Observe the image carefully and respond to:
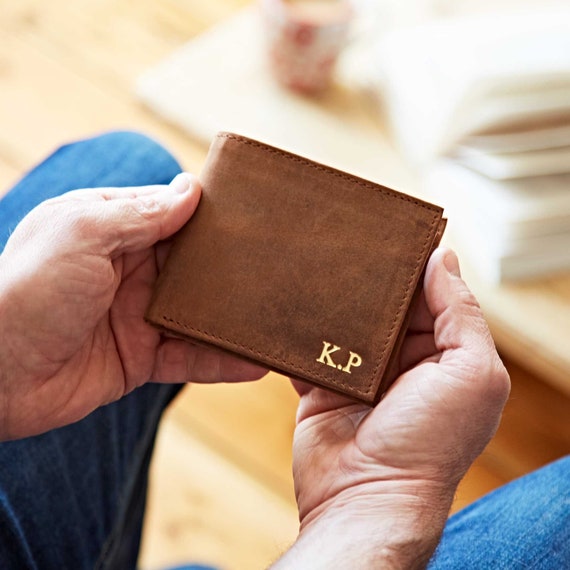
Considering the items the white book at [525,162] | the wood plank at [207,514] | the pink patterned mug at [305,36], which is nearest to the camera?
the white book at [525,162]

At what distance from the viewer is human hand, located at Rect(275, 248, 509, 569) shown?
26.0 inches

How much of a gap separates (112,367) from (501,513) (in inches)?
17.0

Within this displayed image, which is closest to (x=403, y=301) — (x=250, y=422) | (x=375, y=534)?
(x=375, y=534)

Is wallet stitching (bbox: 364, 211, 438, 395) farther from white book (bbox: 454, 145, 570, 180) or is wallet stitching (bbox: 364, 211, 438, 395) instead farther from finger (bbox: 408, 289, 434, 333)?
white book (bbox: 454, 145, 570, 180)

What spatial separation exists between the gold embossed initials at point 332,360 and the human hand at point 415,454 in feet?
0.14

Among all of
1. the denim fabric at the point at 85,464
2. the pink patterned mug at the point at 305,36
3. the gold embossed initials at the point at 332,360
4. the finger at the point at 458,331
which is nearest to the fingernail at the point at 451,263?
the finger at the point at 458,331

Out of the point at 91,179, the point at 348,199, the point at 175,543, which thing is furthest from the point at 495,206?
the point at 175,543

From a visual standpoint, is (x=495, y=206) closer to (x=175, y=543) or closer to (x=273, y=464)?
(x=273, y=464)

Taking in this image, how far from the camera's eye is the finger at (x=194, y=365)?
82 centimetres

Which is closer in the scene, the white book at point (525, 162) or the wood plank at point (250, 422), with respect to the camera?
the white book at point (525, 162)

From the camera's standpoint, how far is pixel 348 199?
74 cm

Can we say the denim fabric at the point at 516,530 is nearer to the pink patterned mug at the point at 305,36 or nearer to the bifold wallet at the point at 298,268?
the bifold wallet at the point at 298,268

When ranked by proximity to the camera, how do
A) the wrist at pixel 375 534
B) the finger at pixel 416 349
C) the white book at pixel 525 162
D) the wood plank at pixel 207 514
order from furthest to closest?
1. the wood plank at pixel 207 514
2. the white book at pixel 525 162
3. the finger at pixel 416 349
4. the wrist at pixel 375 534

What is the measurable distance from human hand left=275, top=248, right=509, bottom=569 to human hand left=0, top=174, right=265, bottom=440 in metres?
0.24
